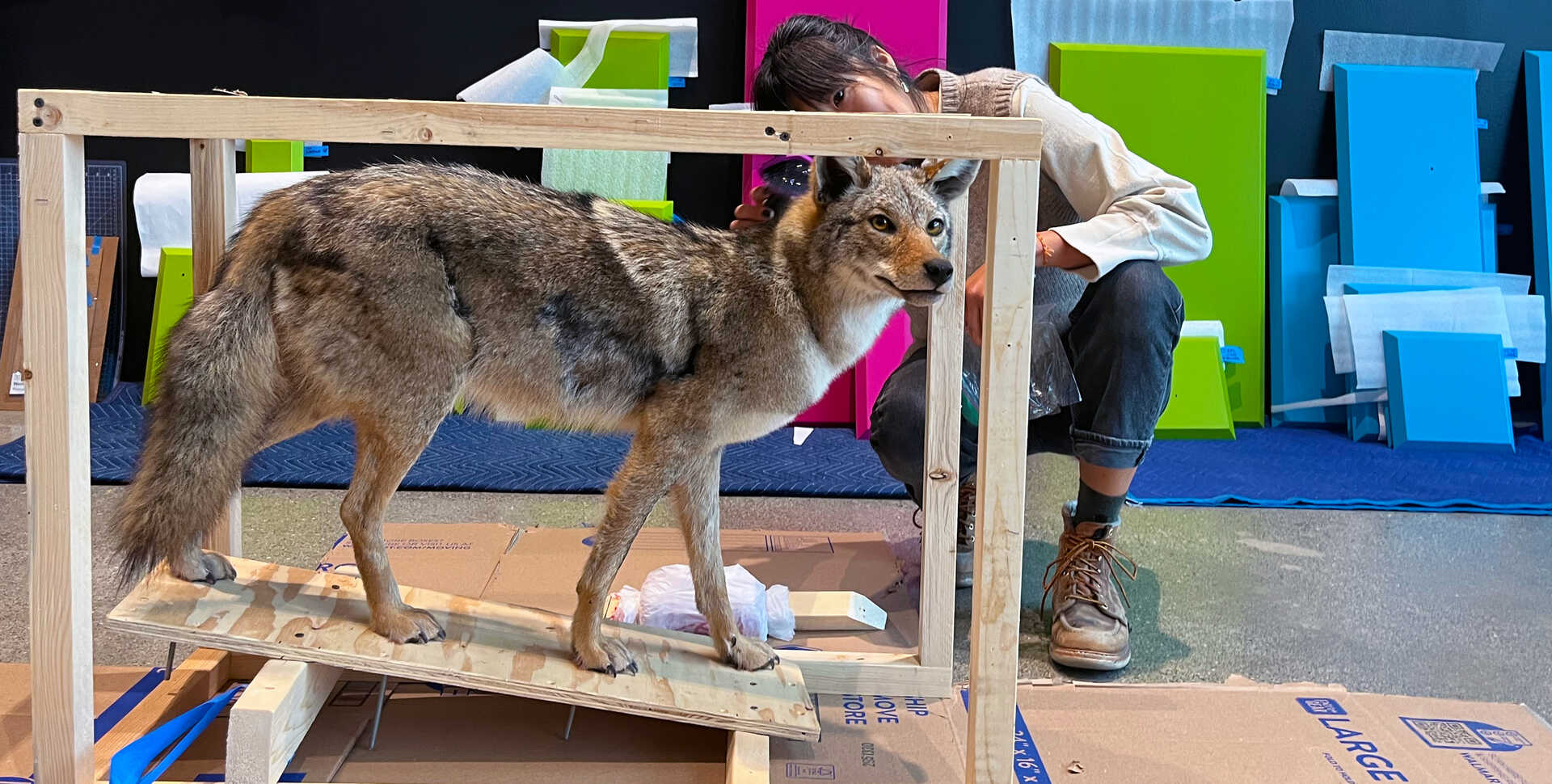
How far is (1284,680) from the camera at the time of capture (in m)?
2.51

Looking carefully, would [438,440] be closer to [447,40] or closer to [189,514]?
[447,40]

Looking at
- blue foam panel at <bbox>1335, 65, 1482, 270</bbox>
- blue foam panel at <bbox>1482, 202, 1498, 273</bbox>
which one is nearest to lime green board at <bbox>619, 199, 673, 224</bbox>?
blue foam panel at <bbox>1335, 65, 1482, 270</bbox>

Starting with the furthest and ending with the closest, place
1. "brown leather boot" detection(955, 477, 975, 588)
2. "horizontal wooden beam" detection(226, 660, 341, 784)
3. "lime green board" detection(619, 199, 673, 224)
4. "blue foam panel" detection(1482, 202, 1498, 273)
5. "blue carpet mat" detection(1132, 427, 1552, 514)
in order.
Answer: "blue foam panel" detection(1482, 202, 1498, 273) < "lime green board" detection(619, 199, 673, 224) < "blue carpet mat" detection(1132, 427, 1552, 514) < "brown leather boot" detection(955, 477, 975, 588) < "horizontal wooden beam" detection(226, 660, 341, 784)

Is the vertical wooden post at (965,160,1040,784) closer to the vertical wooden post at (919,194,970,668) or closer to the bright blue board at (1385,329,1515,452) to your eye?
the vertical wooden post at (919,194,970,668)

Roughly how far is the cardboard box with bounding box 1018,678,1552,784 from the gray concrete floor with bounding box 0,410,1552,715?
0.18 meters

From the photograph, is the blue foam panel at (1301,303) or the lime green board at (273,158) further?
the blue foam panel at (1301,303)

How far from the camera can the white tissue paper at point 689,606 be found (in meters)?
2.42

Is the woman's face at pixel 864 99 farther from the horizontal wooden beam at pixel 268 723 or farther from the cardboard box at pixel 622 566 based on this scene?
the horizontal wooden beam at pixel 268 723

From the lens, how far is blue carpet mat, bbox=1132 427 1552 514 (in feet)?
12.6

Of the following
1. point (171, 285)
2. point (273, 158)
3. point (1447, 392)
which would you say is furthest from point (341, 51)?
point (1447, 392)

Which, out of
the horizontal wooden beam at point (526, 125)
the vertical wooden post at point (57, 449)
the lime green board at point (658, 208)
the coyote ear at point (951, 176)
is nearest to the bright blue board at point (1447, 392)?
the lime green board at point (658, 208)

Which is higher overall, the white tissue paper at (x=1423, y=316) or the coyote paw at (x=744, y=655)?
the white tissue paper at (x=1423, y=316)

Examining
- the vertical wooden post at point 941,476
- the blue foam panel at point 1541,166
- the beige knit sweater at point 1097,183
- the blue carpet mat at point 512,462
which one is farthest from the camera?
the blue foam panel at point 1541,166

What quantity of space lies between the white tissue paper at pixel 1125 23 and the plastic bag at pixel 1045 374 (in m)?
2.61
